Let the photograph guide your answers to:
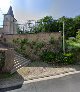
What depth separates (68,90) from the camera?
9227 mm

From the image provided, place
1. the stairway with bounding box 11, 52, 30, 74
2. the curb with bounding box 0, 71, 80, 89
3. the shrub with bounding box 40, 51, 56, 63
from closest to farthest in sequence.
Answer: the curb with bounding box 0, 71, 80, 89 < the stairway with bounding box 11, 52, 30, 74 < the shrub with bounding box 40, 51, 56, 63

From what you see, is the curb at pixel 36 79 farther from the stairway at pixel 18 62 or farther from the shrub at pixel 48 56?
the shrub at pixel 48 56

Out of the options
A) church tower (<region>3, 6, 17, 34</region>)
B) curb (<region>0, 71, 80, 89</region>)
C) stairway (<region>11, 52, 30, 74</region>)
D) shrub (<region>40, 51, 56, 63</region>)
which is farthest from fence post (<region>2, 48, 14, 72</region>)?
church tower (<region>3, 6, 17, 34</region>)

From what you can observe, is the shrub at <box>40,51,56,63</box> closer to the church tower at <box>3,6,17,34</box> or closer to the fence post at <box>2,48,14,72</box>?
the fence post at <box>2,48,14,72</box>

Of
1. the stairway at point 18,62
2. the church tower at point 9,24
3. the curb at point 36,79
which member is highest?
the church tower at point 9,24

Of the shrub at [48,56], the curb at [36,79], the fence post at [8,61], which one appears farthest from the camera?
the shrub at [48,56]

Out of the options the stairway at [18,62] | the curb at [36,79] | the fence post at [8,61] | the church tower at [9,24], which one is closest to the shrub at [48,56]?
the stairway at [18,62]

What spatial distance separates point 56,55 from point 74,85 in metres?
6.97

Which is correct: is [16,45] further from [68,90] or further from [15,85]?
[68,90]

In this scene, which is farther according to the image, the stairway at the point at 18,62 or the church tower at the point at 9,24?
the church tower at the point at 9,24

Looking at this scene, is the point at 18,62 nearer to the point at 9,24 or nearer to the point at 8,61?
the point at 8,61

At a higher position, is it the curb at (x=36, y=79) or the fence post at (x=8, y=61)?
the fence post at (x=8, y=61)

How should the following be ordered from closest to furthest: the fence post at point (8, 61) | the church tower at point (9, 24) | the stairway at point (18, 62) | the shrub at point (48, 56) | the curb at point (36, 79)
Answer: the curb at point (36, 79) → the fence post at point (8, 61) → the stairway at point (18, 62) → the shrub at point (48, 56) → the church tower at point (9, 24)

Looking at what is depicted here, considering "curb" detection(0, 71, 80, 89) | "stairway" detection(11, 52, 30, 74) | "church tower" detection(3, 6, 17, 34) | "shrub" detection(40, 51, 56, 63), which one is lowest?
"curb" detection(0, 71, 80, 89)
